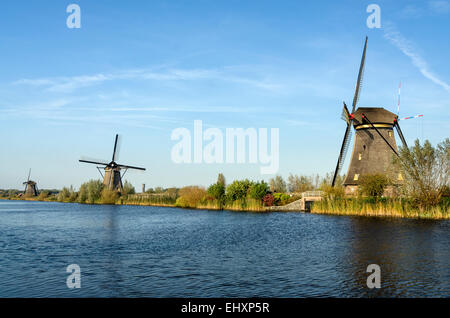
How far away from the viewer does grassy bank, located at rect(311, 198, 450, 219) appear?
3051 cm

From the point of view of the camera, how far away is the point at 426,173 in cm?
3222

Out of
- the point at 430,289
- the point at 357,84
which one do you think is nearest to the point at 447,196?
the point at 357,84

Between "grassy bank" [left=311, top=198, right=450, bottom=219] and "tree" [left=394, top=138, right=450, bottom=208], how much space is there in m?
0.78

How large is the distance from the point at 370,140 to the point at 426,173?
11.9 meters

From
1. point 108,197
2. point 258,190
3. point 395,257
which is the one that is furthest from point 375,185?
point 108,197

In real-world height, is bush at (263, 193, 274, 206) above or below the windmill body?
below

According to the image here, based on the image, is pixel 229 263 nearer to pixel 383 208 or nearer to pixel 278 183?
pixel 383 208

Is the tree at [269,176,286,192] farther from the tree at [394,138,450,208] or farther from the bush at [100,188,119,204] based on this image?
the tree at [394,138,450,208]

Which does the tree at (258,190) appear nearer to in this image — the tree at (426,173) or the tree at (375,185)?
the tree at (375,185)

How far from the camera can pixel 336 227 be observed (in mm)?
24906

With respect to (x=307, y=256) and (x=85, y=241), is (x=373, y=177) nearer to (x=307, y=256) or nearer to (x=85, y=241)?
(x=307, y=256)

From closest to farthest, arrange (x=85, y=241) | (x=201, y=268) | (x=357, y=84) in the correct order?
(x=201, y=268)
(x=85, y=241)
(x=357, y=84)

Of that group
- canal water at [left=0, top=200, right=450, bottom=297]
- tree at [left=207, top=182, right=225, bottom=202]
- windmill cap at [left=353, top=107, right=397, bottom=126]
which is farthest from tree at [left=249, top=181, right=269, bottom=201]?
canal water at [left=0, top=200, right=450, bottom=297]

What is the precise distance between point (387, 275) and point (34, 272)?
11.3 metres
